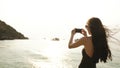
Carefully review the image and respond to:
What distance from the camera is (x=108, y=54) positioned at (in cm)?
427

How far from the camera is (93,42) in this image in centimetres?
410

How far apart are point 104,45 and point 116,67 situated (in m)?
34.8

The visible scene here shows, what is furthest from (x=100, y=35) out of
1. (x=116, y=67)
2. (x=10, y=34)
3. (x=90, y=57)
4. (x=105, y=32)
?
(x=10, y=34)

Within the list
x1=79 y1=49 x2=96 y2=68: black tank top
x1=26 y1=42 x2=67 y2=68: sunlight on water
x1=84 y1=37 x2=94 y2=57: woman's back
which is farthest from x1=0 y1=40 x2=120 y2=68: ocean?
x1=84 y1=37 x2=94 y2=57: woman's back

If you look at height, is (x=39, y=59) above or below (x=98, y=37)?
below

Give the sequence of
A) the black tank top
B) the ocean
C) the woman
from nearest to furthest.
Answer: the woman
the black tank top
the ocean

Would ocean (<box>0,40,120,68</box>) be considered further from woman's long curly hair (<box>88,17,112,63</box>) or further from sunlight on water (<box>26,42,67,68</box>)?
woman's long curly hair (<box>88,17,112,63</box>)

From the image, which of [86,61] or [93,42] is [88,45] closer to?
[93,42]

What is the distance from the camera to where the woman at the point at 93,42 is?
406 centimetres

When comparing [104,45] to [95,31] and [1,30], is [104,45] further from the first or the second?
[1,30]

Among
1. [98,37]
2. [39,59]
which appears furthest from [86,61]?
[39,59]

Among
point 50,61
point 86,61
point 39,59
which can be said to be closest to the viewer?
point 86,61

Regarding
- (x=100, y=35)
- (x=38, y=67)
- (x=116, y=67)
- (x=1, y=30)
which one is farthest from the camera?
(x=1, y=30)

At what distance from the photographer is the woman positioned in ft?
13.3
